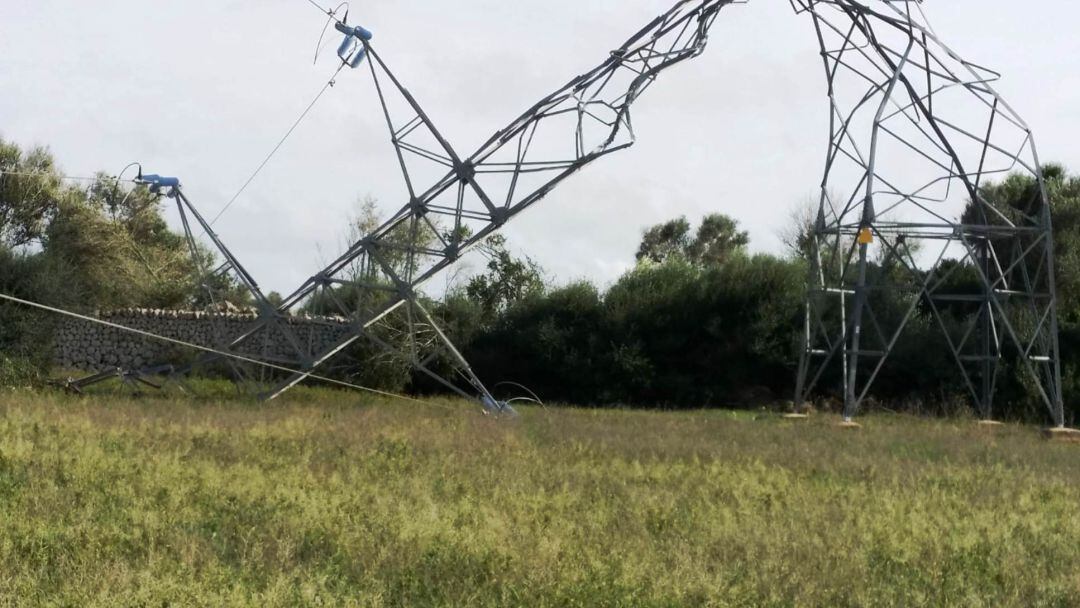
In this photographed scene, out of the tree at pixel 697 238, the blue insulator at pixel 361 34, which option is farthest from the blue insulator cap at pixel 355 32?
the tree at pixel 697 238

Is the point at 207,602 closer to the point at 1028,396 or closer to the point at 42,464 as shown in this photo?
the point at 42,464

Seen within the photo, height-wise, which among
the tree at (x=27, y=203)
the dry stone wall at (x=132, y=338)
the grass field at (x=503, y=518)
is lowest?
the grass field at (x=503, y=518)

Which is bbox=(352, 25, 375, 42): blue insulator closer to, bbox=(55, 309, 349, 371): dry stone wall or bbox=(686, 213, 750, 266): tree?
bbox=(55, 309, 349, 371): dry stone wall

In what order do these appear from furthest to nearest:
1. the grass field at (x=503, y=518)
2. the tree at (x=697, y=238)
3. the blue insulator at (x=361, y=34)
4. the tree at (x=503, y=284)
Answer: the tree at (x=697, y=238) < the tree at (x=503, y=284) < the blue insulator at (x=361, y=34) < the grass field at (x=503, y=518)

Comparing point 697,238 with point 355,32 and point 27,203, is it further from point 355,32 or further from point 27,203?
point 355,32

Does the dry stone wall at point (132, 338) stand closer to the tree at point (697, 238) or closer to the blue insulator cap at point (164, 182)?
the blue insulator cap at point (164, 182)

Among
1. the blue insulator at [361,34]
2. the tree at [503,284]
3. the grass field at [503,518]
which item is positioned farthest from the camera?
the tree at [503,284]

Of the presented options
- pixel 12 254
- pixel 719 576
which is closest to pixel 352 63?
pixel 12 254

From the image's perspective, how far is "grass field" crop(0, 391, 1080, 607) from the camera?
841 cm

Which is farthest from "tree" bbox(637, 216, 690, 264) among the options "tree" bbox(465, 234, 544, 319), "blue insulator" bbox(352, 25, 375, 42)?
"blue insulator" bbox(352, 25, 375, 42)

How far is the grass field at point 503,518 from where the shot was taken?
841 centimetres

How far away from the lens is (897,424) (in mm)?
22953

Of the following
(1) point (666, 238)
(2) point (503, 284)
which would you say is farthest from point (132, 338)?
(1) point (666, 238)

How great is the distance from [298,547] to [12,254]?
65.7 feet
